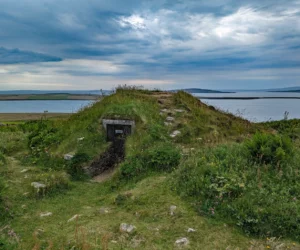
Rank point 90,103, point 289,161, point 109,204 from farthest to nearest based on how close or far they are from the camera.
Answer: point 90,103, point 289,161, point 109,204

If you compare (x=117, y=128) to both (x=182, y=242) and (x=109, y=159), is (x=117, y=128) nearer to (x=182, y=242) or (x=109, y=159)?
(x=109, y=159)

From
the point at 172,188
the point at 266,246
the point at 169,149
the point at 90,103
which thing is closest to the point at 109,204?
the point at 172,188

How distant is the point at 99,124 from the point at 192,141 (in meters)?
3.94

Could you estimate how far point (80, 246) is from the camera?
485cm

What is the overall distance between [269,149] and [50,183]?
20.3ft

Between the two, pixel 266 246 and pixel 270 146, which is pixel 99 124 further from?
pixel 266 246

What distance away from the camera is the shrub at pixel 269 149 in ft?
24.7

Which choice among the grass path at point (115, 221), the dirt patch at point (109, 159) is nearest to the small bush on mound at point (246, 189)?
the grass path at point (115, 221)

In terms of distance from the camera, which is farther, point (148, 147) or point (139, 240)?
point (148, 147)

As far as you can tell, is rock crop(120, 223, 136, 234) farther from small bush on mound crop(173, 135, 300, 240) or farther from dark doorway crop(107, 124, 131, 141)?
dark doorway crop(107, 124, 131, 141)

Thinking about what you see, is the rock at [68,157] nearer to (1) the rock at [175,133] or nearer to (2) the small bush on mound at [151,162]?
(2) the small bush on mound at [151,162]

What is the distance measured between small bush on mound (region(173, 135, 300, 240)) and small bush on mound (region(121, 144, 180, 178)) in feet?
2.84

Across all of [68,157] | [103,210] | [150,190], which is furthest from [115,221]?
[68,157]

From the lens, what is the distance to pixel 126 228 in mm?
5715
